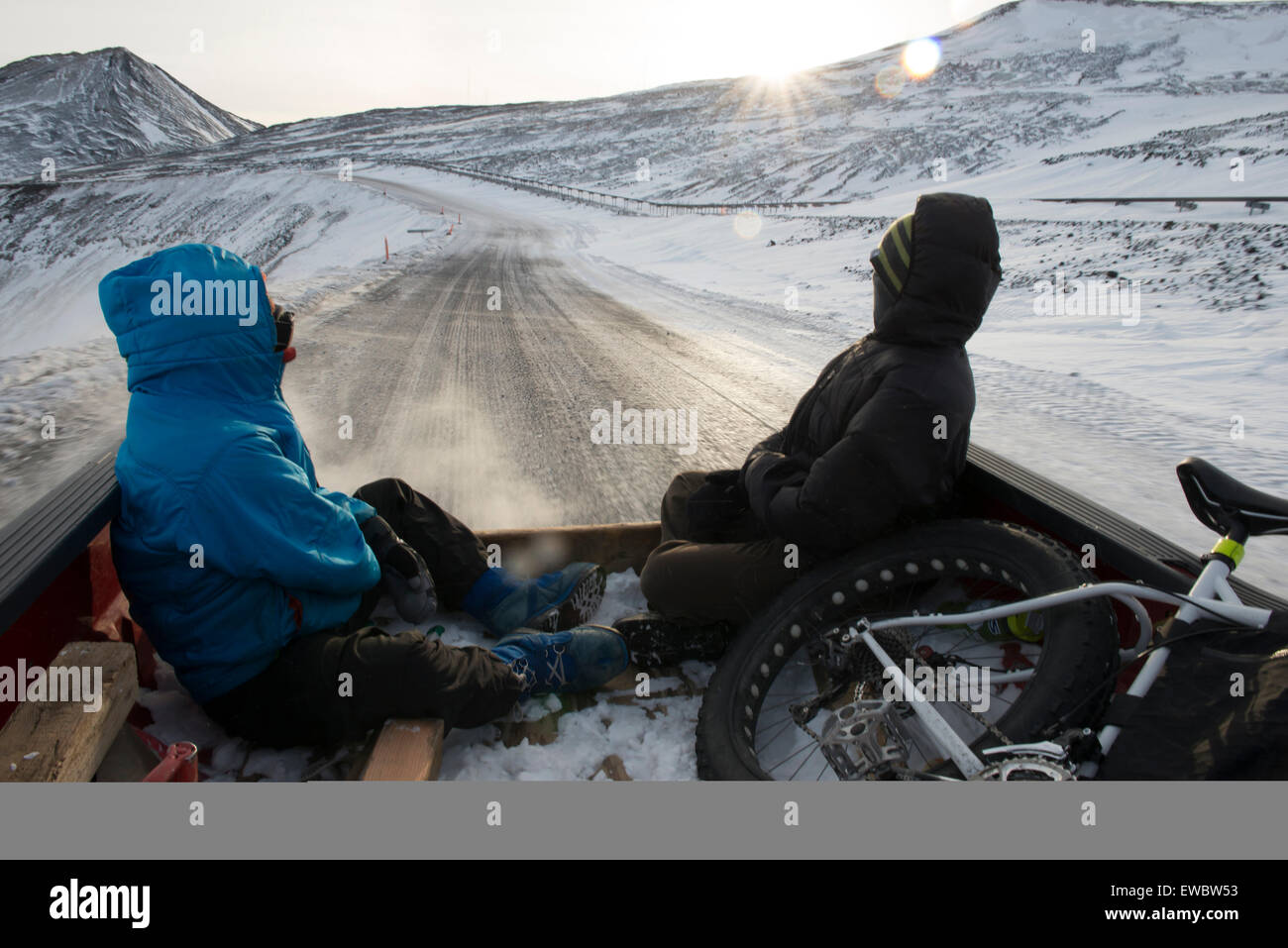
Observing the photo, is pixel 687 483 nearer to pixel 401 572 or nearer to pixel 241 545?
pixel 401 572

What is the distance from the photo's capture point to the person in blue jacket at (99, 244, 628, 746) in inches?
89.0

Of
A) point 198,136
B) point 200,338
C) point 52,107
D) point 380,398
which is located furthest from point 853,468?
point 198,136

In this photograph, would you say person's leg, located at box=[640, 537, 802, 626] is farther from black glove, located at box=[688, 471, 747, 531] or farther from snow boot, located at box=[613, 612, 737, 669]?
black glove, located at box=[688, 471, 747, 531]

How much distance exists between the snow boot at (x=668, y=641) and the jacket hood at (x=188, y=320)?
5.05 feet

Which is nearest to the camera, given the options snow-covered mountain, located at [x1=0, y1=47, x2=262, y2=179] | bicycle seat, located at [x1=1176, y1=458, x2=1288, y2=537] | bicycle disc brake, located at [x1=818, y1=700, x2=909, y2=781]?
bicycle seat, located at [x1=1176, y1=458, x2=1288, y2=537]

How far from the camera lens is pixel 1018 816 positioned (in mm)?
1409

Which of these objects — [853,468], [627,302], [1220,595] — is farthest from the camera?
[627,302]

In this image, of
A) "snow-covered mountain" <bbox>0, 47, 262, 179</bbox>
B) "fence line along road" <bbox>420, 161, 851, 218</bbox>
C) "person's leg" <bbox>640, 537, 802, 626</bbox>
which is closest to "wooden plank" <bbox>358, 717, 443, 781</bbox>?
"person's leg" <bbox>640, 537, 802, 626</bbox>

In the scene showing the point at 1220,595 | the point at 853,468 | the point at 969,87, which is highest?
the point at 969,87

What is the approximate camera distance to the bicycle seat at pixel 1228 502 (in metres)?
2.00

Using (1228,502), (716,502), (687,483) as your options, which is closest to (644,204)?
(687,483)

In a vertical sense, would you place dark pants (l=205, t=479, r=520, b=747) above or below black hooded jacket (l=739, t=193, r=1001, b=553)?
below
